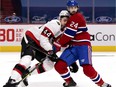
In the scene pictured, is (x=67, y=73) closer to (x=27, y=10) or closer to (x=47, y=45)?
(x=47, y=45)

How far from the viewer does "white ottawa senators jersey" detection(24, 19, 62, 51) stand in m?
4.40

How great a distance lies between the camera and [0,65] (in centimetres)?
693

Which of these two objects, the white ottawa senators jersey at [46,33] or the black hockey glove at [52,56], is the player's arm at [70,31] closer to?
the white ottawa senators jersey at [46,33]

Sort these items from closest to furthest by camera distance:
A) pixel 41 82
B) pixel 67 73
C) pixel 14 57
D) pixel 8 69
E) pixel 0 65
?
1. pixel 67 73
2. pixel 41 82
3. pixel 8 69
4. pixel 0 65
5. pixel 14 57

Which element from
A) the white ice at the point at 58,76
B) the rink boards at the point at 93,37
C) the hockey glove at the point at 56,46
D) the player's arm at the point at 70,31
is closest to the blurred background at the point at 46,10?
the rink boards at the point at 93,37

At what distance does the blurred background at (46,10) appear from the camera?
10.6 meters

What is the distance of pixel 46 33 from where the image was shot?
4.42 metres

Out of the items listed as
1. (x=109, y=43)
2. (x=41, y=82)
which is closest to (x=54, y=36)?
(x=41, y=82)

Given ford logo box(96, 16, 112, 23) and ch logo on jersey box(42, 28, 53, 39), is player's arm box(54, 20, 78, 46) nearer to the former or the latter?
ch logo on jersey box(42, 28, 53, 39)

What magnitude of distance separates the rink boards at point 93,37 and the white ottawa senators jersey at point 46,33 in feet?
16.6

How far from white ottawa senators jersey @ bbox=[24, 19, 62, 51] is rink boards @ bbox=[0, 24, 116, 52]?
507 centimetres

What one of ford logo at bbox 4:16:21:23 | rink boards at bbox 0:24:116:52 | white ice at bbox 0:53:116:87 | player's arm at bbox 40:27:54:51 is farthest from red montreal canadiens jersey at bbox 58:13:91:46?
ford logo at bbox 4:16:21:23

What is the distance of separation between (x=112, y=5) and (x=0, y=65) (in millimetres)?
5305

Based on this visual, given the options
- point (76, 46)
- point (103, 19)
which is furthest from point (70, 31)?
point (103, 19)
